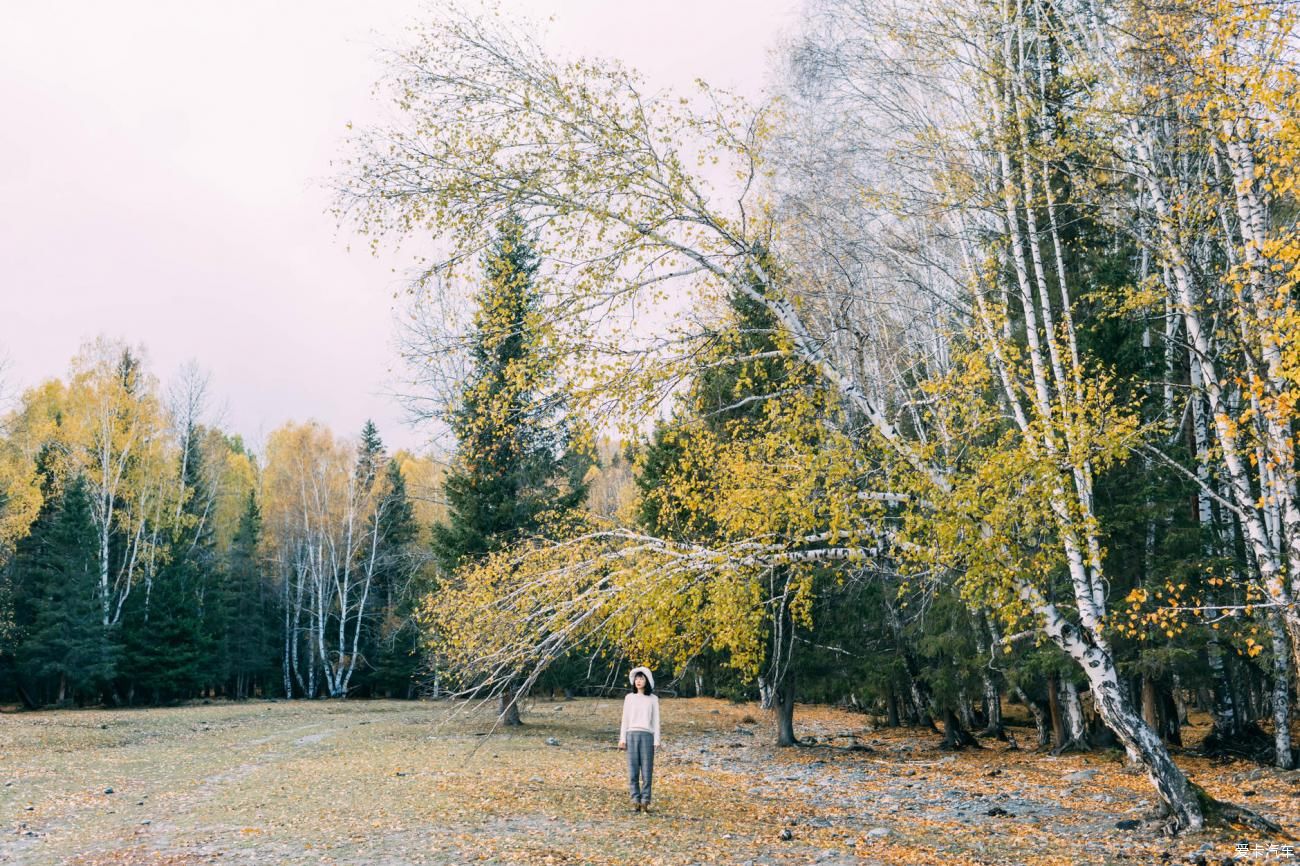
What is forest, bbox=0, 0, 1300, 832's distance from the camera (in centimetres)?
782

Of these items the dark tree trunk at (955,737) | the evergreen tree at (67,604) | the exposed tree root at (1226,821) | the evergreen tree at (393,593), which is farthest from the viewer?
the evergreen tree at (393,593)

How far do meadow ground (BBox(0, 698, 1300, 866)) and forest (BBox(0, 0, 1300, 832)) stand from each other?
1.13 metres

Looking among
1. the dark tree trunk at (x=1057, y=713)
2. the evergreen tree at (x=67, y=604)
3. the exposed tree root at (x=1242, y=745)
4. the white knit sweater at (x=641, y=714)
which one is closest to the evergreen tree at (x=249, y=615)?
the evergreen tree at (x=67, y=604)

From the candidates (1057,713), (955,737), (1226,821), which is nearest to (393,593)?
(955,737)

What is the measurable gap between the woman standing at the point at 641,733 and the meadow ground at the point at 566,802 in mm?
286

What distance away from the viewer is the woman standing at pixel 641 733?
961 cm

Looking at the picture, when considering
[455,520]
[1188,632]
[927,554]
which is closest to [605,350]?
[927,554]

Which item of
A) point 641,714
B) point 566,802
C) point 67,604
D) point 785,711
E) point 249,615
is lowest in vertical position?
point 566,802

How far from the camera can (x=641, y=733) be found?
9.62 meters

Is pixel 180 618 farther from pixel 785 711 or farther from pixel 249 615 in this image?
pixel 785 711

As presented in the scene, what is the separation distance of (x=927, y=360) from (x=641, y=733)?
6.44 meters

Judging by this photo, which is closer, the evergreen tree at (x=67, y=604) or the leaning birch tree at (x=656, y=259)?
the leaning birch tree at (x=656, y=259)

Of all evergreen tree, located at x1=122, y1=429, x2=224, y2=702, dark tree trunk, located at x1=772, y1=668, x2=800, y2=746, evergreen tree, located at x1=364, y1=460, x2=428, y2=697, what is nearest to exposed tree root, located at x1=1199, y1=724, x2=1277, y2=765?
dark tree trunk, located at x1=772, y1=668, x2=800, y2=746

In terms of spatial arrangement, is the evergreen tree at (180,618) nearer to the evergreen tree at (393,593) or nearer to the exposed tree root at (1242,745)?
the evergreen tree at (393,593)
